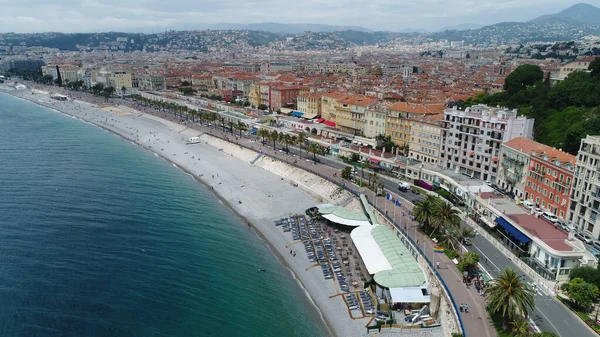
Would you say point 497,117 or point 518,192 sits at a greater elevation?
point 497,117

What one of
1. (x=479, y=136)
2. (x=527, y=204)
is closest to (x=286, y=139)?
(x=479, y=136)

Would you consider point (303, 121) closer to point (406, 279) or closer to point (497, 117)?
point (497, 117)

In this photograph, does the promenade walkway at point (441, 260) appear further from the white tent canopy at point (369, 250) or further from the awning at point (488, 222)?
the awning at point (488, 222)

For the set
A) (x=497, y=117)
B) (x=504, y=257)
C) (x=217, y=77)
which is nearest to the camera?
(x=504, y=257)

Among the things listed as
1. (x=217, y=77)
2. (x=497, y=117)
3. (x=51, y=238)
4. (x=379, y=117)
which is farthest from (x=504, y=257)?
(x=217, y=77)

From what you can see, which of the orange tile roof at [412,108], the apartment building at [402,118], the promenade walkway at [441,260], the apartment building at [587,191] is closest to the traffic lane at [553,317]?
the promenade walkway at [441,260]

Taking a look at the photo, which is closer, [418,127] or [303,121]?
[418,127]

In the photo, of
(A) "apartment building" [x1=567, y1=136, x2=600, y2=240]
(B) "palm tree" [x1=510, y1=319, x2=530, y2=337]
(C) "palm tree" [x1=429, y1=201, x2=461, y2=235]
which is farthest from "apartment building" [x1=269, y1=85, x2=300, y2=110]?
(B) "palm tree" [x1=510, y1=319, x2=530, y2=337]
